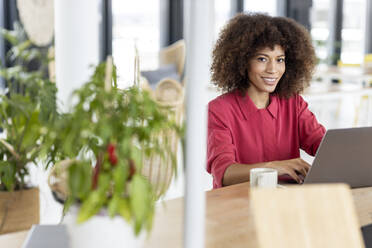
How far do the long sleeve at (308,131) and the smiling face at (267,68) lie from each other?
0.19 meters

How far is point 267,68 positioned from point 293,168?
1.62 feet

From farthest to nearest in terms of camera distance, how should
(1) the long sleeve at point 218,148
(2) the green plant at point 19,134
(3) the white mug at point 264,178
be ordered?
(2) the green plant at point 19,134 < (1) the long sleeve at point 218,148 < (3) the white mug at point 264,178

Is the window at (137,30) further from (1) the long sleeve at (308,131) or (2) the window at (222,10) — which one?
(1) the long sleeve at (308,131)

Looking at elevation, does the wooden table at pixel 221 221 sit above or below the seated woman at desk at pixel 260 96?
below

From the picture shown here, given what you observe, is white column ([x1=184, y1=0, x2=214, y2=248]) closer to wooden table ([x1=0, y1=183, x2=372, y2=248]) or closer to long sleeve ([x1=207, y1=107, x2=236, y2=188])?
wooden table ([x1=0, y1=183, x2=372, y2=248])

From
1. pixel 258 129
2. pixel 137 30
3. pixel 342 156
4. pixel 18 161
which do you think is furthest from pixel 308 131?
pixel 137 30

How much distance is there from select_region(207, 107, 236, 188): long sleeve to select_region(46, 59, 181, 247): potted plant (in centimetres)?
100

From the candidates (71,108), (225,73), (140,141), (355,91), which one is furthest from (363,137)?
(355,91)

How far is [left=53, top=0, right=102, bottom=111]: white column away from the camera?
2.61 metres

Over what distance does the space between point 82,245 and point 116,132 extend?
24cm

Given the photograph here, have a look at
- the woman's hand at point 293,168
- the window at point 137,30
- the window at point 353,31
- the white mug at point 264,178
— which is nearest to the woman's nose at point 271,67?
the woman's hand at point 293,168

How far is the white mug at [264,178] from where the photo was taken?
1779 millimetres

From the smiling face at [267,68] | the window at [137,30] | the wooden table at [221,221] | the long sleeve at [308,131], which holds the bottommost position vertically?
the wooden table at [221,221]

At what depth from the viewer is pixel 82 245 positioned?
1.04 meters
